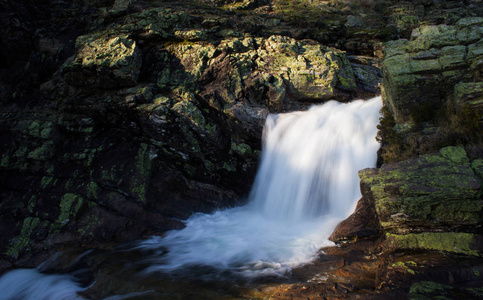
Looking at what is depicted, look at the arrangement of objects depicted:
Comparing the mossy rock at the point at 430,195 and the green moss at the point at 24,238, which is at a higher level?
the mossy rock at the point at 430,195

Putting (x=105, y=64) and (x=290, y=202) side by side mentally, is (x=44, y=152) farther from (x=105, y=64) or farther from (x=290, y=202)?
(x=290, y=202)

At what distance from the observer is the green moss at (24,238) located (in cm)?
962

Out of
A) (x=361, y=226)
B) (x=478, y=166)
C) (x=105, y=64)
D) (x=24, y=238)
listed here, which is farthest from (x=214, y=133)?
(x=478, y=166)

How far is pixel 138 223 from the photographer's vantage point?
1040cm

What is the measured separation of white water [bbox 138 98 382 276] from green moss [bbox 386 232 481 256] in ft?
7.05

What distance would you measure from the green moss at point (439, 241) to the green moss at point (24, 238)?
38.9 feet

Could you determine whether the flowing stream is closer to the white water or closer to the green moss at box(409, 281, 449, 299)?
the white water

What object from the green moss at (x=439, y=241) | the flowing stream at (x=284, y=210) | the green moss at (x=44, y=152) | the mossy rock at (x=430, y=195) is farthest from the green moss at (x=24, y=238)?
the green moss at (x=439, y=241)

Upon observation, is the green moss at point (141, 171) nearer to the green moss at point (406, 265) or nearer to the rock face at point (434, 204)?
the rock face at point (434, 204)

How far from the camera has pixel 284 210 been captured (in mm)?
10609

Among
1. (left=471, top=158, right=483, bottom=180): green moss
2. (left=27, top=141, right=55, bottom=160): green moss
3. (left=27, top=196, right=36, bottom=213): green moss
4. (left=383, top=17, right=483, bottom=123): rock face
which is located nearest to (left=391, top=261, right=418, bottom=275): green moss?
(left=471, top=158, right=483, bottom=180): green moss

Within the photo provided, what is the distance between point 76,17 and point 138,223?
13547 mm

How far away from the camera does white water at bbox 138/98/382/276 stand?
25.6 ft

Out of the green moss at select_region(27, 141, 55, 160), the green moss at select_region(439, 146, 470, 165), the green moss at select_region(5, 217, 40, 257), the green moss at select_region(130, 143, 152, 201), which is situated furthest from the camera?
the green moss at select_region(27, 141, 55, 160)
